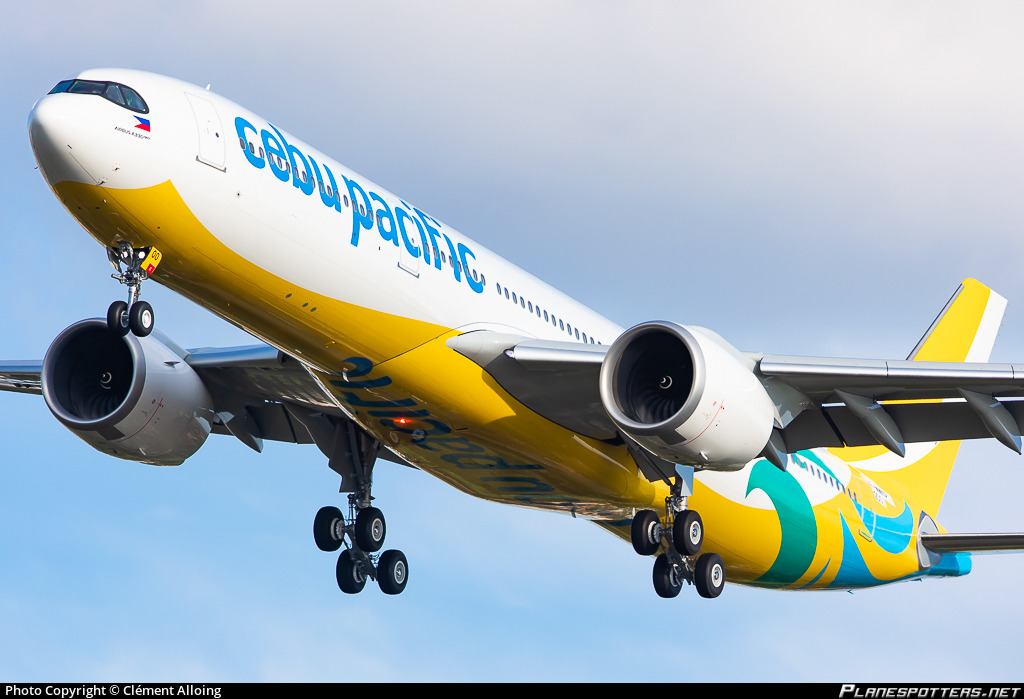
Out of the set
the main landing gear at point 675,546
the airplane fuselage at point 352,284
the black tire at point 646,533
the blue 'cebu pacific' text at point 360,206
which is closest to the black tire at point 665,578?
the main landing gear at point 675,546

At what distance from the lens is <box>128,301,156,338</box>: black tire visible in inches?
639

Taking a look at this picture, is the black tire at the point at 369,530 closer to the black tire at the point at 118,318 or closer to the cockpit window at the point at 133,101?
the black tire at the point at 118,318

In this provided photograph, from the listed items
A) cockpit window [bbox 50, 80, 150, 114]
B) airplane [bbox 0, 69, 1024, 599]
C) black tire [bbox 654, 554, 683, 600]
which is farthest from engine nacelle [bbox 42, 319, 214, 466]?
black tire [bbox 654, 554, 683, 600]

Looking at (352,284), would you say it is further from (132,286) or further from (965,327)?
(965,327)

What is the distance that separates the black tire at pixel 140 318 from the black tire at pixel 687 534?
9725 mm

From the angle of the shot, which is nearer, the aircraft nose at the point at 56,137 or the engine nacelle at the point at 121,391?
the aircraft nose at the point at 56,137

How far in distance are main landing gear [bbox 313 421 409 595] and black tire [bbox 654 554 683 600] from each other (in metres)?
5.20

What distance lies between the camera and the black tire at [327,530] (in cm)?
2441

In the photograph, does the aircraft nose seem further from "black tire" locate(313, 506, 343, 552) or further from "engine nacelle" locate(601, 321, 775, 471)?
"black tire" locate(313, 506, 343, 552)

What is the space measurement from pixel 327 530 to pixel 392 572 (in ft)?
4.86

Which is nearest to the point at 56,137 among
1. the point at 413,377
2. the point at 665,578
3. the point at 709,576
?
the point at 413,377

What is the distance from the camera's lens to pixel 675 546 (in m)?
21.7

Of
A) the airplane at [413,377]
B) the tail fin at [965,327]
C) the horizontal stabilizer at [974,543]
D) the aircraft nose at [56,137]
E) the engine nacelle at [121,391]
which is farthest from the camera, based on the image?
the tail fin at [965,327]

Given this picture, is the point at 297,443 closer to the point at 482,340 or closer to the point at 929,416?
the point at 482,340
